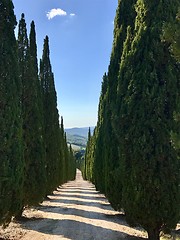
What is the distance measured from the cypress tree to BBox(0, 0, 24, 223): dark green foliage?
3.25 m

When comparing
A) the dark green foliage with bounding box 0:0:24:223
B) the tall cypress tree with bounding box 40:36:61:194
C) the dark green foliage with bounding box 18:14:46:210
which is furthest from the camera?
the tall cypress tree with bounding box 40:36:61:194

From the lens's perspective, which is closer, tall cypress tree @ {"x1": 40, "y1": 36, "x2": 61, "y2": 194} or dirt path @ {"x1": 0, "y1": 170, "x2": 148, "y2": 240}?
dirt path @ {"x1": 0, "y1": 170, "x2": 148, "y2": 240}

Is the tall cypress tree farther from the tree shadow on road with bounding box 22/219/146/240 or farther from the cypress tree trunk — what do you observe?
the cypress tree trunk

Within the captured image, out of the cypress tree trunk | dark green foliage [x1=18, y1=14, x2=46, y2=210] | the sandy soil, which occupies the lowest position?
the sandy soil

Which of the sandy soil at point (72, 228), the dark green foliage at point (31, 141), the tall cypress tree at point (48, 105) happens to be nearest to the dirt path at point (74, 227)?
the sandy soil at point (72, 228)

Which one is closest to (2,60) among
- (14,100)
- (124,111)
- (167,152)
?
(14,100)

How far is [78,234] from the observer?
1127 cm

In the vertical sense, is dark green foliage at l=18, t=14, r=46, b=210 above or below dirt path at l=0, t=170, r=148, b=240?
above

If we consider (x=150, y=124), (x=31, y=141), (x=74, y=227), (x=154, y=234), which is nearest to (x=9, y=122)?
(x=150, y=124)

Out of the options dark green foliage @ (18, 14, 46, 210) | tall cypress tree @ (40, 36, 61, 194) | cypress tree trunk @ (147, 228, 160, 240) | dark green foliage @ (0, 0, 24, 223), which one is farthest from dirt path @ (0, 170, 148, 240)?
tall cypress tree @ (40, 36, 61, 194)

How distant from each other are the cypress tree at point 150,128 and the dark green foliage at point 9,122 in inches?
128

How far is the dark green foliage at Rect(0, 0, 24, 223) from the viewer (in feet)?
29.8

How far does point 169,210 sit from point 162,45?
15.6ft

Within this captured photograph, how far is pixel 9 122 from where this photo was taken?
941 centimetres
